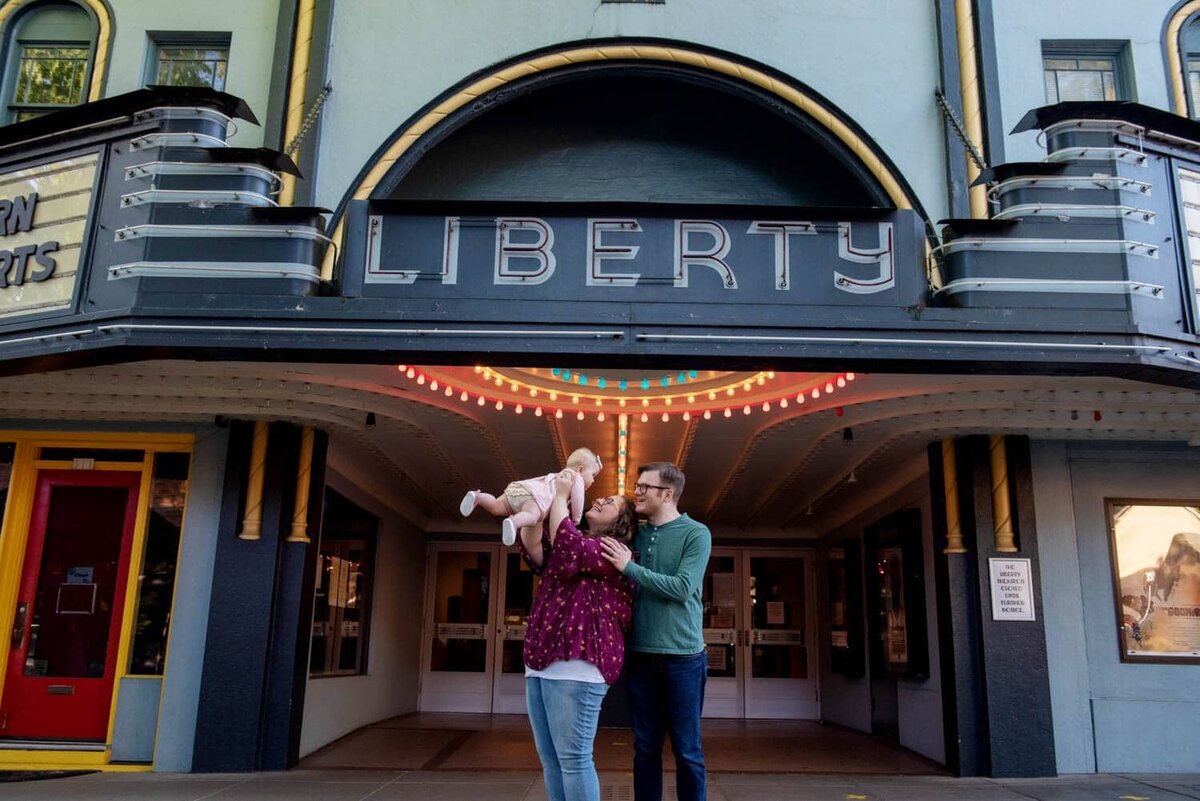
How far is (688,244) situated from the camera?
21.6ft

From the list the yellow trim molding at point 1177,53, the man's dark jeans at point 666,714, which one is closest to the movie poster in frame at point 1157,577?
the yellow trim molding at point 1177,53

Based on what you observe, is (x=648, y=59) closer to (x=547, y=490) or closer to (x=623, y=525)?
(x=623, y=525)

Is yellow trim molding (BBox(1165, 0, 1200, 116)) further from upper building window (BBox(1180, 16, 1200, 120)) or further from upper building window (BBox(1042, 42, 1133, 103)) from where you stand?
upper building window (BBox(1042, 42, 1133, 103))

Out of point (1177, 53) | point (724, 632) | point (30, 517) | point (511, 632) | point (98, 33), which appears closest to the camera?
point (30, 517)

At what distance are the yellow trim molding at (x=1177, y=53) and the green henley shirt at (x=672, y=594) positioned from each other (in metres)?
7.07

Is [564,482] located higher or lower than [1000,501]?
lower

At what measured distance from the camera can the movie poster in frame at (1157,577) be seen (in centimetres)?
849

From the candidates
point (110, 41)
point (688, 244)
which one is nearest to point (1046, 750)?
point (688, 244)

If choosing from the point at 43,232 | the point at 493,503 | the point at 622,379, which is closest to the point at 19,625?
the point at 43,232

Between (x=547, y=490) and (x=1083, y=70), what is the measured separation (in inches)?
297

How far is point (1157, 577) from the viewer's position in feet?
28.5

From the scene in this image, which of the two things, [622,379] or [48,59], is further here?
[48,59]

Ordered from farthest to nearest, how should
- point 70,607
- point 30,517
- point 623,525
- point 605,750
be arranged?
point 605,750
point 30,517
point 70,607
point 623,525

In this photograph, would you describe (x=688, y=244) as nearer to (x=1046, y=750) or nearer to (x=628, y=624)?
(x=628, y=624)
